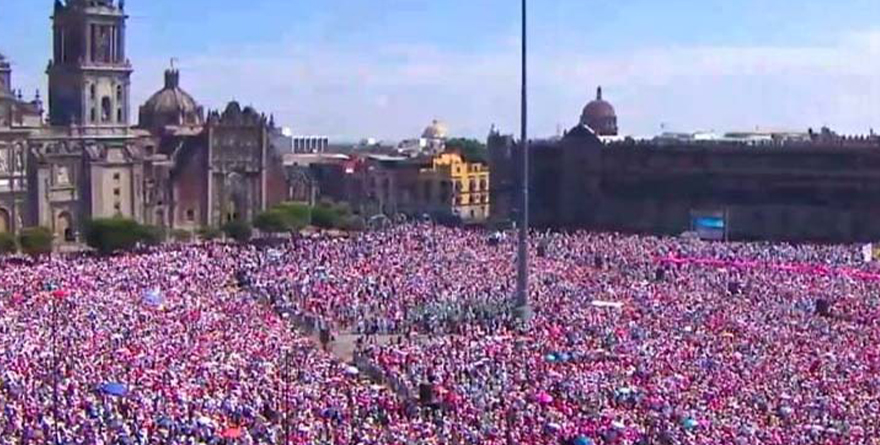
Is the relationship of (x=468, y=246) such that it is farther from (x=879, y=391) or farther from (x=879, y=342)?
(x=879, y=391)

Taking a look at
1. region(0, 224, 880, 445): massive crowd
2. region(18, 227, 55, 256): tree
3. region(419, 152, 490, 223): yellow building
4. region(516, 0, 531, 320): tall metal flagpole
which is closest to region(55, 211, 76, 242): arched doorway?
region(18, 227, 55, 256): tree

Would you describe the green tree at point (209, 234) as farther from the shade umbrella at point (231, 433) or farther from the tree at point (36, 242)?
the shade umbrella at point (231, 433)

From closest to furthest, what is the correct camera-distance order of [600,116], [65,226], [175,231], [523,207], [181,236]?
[523,207]
[181,236]
[175,231]
[65,226]
[600,116]

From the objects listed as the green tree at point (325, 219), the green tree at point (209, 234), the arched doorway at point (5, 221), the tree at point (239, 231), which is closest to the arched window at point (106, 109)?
the green tree at point (209, 234)

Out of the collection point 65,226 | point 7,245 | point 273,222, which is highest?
point 273,222

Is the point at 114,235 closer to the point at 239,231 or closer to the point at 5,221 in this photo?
the point at 239,231

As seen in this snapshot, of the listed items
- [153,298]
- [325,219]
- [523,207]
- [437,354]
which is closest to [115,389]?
[437,354]
